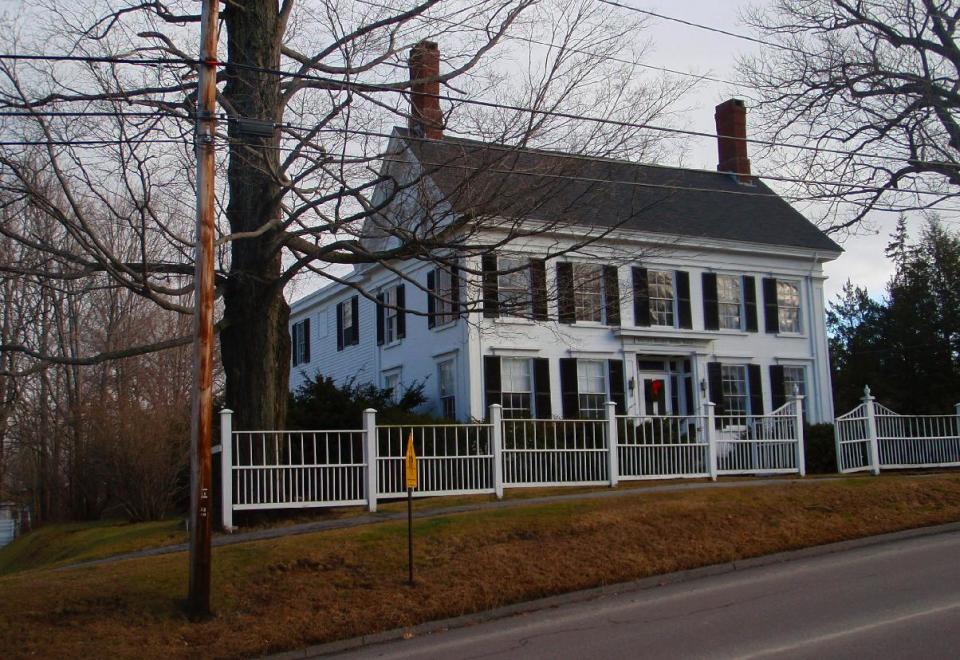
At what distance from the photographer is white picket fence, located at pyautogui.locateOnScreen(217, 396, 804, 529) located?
1476 centimetres

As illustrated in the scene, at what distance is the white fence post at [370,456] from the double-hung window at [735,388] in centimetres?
1364

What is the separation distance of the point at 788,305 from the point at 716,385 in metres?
3.94

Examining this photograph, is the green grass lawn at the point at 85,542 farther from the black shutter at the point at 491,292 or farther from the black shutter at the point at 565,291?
the black shutter at the point at 565,291

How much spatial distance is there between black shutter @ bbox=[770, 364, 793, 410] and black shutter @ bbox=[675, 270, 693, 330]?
9.96 ft

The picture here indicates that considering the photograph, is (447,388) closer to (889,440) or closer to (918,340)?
(889,440)

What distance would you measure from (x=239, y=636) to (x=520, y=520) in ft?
14.9

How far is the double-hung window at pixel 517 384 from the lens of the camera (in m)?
23.9

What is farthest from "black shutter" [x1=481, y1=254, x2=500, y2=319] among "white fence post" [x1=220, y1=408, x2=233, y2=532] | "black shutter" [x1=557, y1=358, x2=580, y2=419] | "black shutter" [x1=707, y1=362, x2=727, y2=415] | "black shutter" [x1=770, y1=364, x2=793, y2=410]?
"black shutter" [x1=770, y1=364, x2=793, y2=410]

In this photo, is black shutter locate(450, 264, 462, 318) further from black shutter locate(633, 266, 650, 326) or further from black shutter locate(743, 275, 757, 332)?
black shutter locate(743, 275, 757, 332)

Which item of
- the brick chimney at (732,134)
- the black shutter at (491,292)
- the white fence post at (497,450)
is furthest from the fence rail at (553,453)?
the brick chimney at (732,134)

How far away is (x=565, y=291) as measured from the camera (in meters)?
15.9

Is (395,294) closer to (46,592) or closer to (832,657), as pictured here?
(46,592)

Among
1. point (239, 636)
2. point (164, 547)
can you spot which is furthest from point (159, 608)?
point (164, 547)

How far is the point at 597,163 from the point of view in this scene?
15.6m
